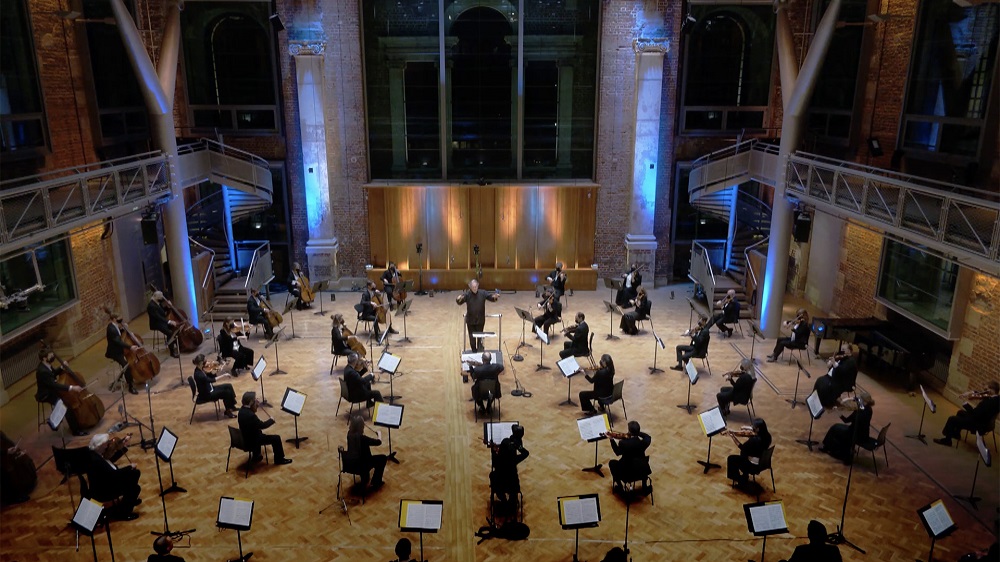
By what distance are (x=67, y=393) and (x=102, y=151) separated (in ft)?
22.0

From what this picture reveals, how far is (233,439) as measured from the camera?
34.9ft

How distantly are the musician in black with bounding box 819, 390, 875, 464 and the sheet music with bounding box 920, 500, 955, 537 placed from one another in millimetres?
A: 2455

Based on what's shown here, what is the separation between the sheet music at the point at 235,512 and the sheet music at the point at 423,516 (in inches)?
75.3

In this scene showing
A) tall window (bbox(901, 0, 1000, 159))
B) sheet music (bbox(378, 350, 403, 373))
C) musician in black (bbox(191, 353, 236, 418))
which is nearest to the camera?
musician in black (bbox(191, 353, 236, 418))

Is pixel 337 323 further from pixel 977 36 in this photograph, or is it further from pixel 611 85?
pixel 977 36

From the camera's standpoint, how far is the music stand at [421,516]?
7959mm

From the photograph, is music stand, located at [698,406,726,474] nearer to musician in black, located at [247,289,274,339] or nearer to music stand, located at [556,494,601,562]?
music stand, located at [556,494,601,562]

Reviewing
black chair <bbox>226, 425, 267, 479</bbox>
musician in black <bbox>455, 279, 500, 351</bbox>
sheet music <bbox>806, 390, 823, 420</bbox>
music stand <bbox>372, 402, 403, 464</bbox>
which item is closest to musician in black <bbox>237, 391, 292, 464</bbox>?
black chair <bbox>226, 425, 267, 479</bbox>

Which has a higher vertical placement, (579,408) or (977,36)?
(977,36)

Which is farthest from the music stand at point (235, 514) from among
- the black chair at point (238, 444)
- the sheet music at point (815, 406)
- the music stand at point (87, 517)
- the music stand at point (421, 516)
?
the sheet music at point (815, 406)

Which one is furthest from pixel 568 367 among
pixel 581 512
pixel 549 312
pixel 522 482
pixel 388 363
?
pixel 581 512

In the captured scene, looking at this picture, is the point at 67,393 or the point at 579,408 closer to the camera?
the point at 67,393

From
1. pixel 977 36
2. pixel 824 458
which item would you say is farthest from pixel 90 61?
pixel 977 36

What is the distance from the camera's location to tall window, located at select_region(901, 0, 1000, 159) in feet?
40.6
